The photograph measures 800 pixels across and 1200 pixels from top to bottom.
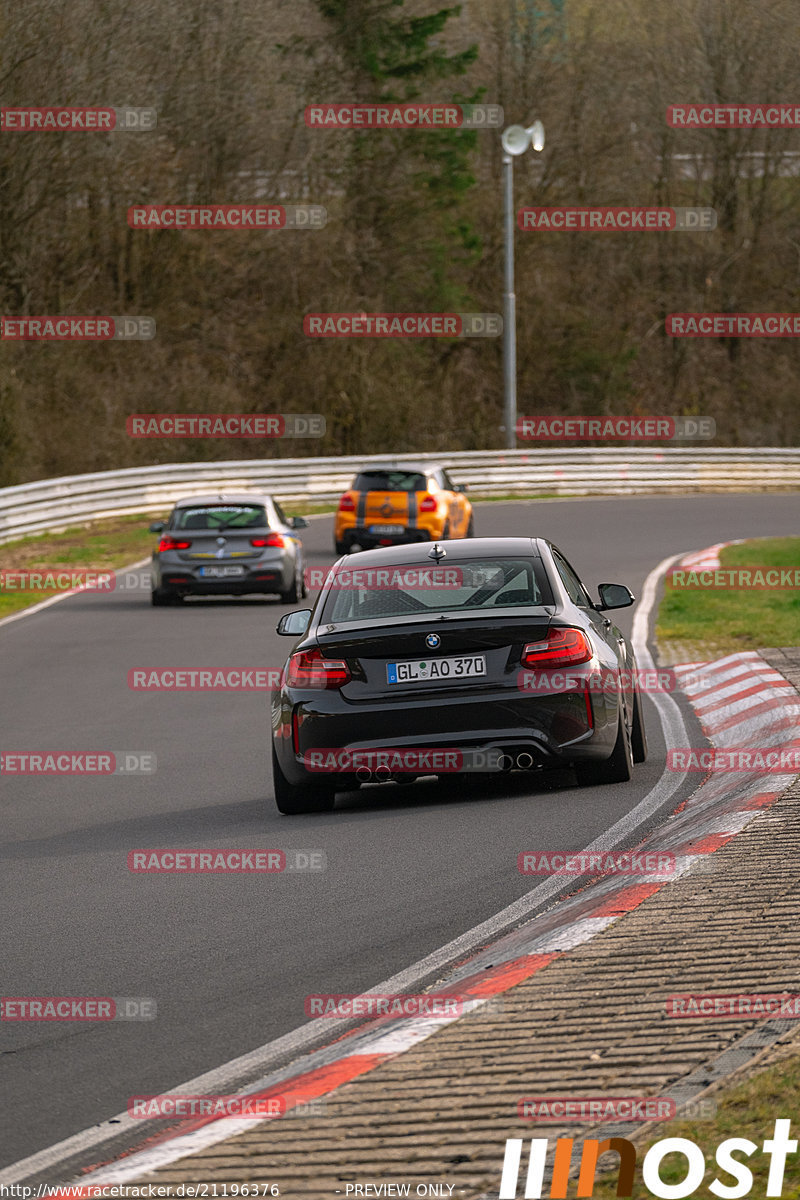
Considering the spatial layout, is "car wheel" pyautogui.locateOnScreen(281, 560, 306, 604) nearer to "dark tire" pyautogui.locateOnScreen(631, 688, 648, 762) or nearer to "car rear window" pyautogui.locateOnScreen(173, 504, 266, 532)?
"car rear window" pyautogui.locateOnScreen(173, 504, 266, 532)

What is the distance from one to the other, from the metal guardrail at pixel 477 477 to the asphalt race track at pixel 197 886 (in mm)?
19535

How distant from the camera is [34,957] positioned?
6.97 meters

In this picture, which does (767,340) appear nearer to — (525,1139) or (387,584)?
(387,584)

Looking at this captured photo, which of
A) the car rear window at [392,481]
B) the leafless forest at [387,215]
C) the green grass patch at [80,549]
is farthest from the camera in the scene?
the leafless forest at [387,215]

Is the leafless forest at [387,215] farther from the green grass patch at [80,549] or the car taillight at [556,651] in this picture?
the car taillight at [556,651]

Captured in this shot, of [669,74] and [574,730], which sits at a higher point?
[669,74]

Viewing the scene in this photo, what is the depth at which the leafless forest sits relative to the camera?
164 feet

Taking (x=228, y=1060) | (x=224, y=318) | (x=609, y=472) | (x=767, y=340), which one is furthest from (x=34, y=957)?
(x=767, y=340)

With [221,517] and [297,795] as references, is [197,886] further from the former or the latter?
[221,517]

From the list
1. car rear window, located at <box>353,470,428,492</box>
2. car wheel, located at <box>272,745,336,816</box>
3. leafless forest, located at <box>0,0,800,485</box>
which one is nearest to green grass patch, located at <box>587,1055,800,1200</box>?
car wheel, located at <box>272,745,336,816</box>

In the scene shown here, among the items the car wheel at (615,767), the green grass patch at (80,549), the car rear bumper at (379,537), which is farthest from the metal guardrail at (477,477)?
the car wheel at (615,767)

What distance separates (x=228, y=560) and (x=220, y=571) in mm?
173

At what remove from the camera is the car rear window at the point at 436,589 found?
1023 cm

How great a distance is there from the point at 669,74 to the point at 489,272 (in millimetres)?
10890
